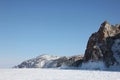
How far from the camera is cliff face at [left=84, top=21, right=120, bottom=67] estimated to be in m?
77.7

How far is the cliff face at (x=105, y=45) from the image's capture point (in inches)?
3061

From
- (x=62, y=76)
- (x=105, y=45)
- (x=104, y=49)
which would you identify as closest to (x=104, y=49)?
(x=104, y=49)

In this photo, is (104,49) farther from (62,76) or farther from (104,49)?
(62,76)

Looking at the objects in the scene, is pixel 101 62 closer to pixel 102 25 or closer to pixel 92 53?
pixel 92 53

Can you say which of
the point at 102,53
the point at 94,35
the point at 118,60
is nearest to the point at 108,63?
the point at 118,60

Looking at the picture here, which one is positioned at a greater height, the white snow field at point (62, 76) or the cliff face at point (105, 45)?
the cliff face at point (105, 45)

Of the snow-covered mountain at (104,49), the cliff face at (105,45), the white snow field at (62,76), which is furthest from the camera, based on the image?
the cliff face at (105,45)

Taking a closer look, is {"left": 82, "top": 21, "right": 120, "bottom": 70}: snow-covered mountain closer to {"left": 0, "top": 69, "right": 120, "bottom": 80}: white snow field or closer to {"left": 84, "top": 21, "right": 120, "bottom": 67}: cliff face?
{"left": 84, "top": 21, "right": 120, "bottom": 67}: cliff face

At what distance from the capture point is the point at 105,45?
274 feet

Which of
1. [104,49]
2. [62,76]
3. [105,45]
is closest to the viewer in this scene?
[62,76]

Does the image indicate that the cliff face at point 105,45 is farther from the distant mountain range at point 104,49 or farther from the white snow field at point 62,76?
the white snow field at point 62,76

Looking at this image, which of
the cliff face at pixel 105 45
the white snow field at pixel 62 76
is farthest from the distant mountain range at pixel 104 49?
the white snow field at pixel 62 76

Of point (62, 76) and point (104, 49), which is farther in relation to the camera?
point (104, 49)

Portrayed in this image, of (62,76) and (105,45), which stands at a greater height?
(105,45)
